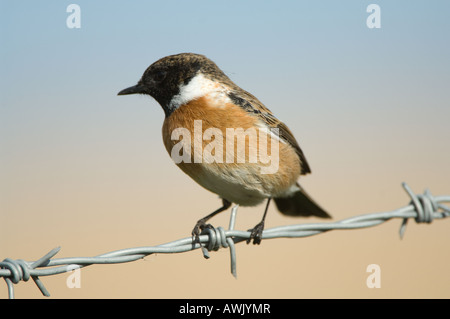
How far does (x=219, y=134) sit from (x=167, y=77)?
101cm

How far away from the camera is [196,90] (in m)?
4.71

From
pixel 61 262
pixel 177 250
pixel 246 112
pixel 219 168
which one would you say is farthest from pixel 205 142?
pixel 61 262

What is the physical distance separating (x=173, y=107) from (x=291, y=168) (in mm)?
1233

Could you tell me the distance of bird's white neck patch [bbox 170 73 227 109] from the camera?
465 cm

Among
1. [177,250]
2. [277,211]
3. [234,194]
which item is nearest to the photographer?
[177,250]

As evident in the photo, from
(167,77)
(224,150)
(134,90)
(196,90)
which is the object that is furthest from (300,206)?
(134,90)

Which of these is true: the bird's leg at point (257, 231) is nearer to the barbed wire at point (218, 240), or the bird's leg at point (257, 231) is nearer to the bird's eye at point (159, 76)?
the barbed wire at point (218, 240)

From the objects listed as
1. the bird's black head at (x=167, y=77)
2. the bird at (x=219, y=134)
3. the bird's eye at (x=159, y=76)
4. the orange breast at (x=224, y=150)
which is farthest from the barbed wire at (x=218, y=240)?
the bird's eye at (x=159, y=76)

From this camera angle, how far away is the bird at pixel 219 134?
4.21 metres

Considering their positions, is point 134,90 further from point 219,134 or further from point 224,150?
point 224,150

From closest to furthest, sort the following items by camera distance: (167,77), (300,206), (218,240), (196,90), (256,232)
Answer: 1. (218,240)
2. (256,232)
3. (196,90)
4. (167,77)
5. (300,206)

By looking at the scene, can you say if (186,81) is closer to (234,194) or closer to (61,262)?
(234,194)

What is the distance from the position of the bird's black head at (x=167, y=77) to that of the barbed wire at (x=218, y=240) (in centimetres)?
190

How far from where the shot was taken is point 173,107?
473cm
